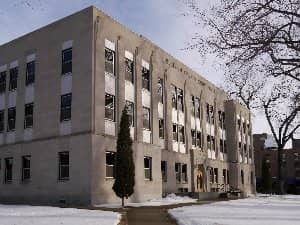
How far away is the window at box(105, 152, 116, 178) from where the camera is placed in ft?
81.1

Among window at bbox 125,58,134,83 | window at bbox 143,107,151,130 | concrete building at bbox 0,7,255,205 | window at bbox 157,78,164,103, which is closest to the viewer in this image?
concrete building at bbox 0,7,255,205

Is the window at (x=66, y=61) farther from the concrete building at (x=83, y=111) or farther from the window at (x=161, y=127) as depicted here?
the window at (x=161, y=127)

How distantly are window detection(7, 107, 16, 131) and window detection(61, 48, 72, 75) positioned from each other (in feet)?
17.9

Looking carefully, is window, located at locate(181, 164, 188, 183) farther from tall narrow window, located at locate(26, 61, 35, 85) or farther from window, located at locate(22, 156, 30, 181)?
tall narrow window, located at locate(26, 61, 35, 85)

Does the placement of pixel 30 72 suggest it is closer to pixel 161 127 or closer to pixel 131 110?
pixel 131 110

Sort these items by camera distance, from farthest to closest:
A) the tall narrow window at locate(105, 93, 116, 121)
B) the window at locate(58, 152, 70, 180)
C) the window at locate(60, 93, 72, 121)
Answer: the tall narrow window at locate(105, 93, 116, 121) < the window at locate(60, 93, 72, 121) < the window at locate(58, 152, 70, 180)

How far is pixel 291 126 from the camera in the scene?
5506 centimetres

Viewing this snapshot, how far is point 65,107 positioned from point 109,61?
156 inches

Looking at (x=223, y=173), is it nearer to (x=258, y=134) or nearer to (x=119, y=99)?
(x=119, y=99)

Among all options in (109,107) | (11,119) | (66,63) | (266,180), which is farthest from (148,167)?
(266,180)

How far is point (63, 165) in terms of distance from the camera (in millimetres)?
24844

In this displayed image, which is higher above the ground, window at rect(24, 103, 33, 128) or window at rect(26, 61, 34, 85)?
window at rect(26, 61, 34, 85)

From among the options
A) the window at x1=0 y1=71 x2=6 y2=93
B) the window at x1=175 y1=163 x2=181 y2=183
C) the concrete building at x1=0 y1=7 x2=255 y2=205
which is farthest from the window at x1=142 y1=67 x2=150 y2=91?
the window at x1=0 y1=71 x2=6 y2=93

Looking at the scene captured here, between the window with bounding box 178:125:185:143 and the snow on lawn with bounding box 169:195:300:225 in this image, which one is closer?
the snow on lawn with bounding box 169:195:300:225
